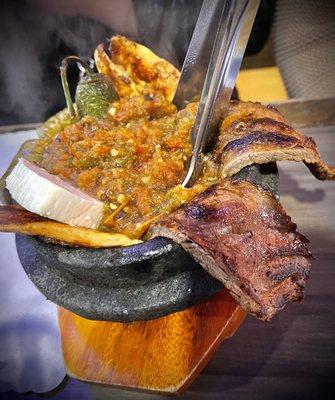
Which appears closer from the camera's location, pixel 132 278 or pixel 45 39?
pixel 132 278

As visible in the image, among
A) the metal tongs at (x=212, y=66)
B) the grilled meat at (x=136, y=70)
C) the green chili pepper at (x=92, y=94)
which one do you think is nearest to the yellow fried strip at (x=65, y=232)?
the metal tongs at (x=212, y=66)

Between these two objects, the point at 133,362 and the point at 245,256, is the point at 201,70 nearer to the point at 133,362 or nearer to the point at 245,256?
the point at 245,256

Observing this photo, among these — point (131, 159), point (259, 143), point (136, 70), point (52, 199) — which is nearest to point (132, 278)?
point (52, 199)

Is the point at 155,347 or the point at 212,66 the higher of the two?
the point at 212,66

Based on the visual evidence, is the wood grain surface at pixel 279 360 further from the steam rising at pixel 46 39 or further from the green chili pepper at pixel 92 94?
the steam rising at pixel 46 39

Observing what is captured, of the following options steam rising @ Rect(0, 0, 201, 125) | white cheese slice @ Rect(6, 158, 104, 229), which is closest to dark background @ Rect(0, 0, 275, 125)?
steam rising @ Rect(0, 0, 201, 125)

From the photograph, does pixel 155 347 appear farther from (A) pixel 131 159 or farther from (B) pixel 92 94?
(B) pixel 92 94
